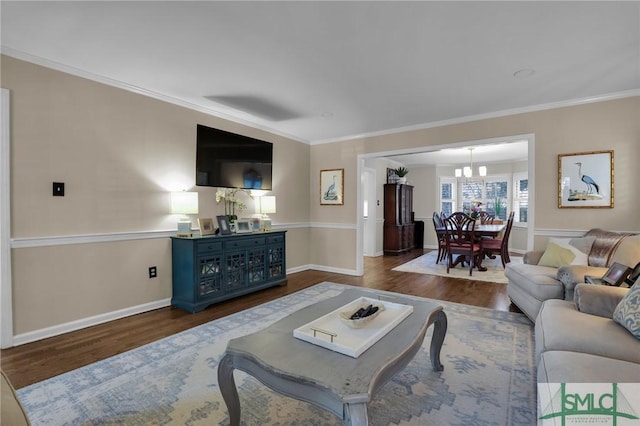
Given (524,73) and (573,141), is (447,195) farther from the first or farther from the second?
(524,73)

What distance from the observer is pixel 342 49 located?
250cm

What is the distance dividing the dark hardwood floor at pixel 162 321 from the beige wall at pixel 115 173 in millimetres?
275

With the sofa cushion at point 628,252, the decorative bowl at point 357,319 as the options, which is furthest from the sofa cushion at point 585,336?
the sofa cushion at point 628,252

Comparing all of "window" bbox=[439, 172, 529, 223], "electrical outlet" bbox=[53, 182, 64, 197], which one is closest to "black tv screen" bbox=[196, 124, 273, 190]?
"electrical outlet" bbox=[53, 182, 64, 197]

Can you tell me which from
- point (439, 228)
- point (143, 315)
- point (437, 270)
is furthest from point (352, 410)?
point (439, 228)

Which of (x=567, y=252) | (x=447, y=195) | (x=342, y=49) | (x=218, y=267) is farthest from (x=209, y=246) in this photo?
(x=447, y=195)

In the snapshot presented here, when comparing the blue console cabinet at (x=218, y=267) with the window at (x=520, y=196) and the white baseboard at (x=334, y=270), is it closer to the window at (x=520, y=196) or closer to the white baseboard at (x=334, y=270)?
the white baseboard at (x=334, y=270)

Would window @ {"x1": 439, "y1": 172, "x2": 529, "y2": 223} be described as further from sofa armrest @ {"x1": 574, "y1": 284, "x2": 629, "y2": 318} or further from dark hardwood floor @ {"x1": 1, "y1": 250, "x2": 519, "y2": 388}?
sofa armrest @ {"x1": 574, "y1": 284, "x2": 629, "y2": 318}

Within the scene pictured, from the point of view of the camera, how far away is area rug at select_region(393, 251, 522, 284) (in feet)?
16.8

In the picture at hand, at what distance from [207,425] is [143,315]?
83.9 inches

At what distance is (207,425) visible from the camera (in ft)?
5.36

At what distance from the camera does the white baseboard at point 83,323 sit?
2625 millimetres

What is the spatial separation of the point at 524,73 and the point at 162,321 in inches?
172

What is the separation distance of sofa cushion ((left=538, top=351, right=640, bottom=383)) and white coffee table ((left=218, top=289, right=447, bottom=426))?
59 cm
